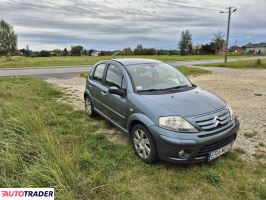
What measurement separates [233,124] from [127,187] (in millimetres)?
1941

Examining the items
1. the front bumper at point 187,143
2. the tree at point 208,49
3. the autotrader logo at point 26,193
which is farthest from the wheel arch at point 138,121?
the tree at point 208,49

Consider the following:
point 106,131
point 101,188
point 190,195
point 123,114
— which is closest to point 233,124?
point 190,195

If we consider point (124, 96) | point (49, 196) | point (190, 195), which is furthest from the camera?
point (124, 96)

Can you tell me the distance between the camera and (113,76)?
4.97m

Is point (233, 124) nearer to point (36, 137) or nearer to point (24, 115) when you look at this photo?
point (36, 137)

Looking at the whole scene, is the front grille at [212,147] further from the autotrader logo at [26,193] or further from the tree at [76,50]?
the tree at [76,50]

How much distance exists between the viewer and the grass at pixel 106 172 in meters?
3.03

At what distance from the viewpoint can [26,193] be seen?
271 cm

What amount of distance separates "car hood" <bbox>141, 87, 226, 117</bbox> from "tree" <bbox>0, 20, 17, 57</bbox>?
192 feet

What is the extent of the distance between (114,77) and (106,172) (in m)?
2.00

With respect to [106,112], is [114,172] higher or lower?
lower

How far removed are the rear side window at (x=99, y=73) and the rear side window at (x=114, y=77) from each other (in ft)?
1.04

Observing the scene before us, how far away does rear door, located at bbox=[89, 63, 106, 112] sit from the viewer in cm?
534

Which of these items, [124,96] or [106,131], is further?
[106,131]
